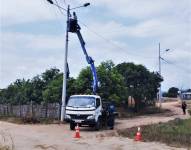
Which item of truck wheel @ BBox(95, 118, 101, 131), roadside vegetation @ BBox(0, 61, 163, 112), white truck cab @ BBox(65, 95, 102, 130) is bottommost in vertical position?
truck wheel @ BBox(95, 118, 101, 131)

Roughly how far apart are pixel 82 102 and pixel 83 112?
0.68m

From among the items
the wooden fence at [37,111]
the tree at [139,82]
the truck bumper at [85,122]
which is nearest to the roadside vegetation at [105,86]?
the tree at [139,82]

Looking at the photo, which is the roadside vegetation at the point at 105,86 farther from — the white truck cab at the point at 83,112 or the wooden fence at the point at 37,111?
the white truck cab at the point at 83,112

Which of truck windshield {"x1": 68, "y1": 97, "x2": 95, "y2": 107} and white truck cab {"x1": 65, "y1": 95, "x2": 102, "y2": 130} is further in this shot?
truck windshield {"x1": 68, "y1": 97, "x2": 95, "y2": 107}

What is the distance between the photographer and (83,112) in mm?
28734

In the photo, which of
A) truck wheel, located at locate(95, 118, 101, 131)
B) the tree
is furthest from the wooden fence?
the tree

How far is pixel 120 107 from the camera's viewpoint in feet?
177

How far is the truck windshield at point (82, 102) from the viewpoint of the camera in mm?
28972

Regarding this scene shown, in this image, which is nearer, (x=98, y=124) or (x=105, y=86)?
(x=98, y=124)

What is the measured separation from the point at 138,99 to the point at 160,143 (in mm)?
37901

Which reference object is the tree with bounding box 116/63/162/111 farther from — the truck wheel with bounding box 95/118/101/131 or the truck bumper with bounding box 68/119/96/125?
the truck bumper with bounding box 68/119/96/125

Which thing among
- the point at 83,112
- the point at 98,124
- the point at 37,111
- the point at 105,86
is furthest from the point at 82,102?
the point at 105,86

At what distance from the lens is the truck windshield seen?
28972mm

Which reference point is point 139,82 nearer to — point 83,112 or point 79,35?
point 79,35
